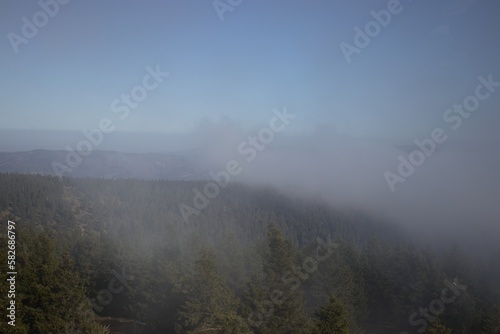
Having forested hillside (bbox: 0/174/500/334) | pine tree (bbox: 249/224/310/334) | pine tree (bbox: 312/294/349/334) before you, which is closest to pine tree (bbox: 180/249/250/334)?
forested hillside (bbox: 0/174/500/334)

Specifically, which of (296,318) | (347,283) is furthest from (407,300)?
(296,318)

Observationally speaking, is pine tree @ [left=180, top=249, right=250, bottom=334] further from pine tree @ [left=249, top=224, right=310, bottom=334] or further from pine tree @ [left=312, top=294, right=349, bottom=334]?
pine tree @ [left=312, top=294, right=349, bottom=334]

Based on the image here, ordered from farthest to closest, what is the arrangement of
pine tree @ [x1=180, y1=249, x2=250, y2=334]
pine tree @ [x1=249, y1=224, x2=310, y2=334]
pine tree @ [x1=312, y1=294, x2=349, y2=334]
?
pine tree @ [x1=249, y1=224, x2=310, y2=334] < pine tree @ [x1=180, y1=249, x2=250, y2=334] < pine tree @ [x1=312, y1=294, x2=349, y2=334]

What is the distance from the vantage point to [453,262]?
50.8m

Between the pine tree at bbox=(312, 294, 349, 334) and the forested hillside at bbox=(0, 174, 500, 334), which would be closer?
the pine tree at bbox=(312, 294, 349, 334)

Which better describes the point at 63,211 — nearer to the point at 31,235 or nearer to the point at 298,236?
the point at 31,235

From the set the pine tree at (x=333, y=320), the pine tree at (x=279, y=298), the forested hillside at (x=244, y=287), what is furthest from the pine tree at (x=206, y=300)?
the pine tree at (x=333, y=320)

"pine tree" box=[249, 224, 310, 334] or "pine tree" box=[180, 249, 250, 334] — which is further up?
"pine tree" box=[180, 249, 250, 334]

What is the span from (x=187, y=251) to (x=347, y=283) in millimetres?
20962

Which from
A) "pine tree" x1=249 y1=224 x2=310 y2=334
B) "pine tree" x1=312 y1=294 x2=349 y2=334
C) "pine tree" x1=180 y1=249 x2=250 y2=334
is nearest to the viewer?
"pine tree" x1=312 y1=294 x2=349 y2=334

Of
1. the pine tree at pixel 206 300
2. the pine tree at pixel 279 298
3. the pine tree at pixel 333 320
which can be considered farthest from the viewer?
the pine tree at pixel 279 298

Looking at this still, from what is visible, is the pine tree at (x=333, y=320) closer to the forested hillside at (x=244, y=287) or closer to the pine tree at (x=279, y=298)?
the forested hillside at (x=244, y=287)

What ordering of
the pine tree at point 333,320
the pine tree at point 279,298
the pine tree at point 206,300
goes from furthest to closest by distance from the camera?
the pine tree at point 279,298 < the pine tree at point 206,300 < the pine tree at point 333,320

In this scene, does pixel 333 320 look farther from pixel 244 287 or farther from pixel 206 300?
pixel 244 287
